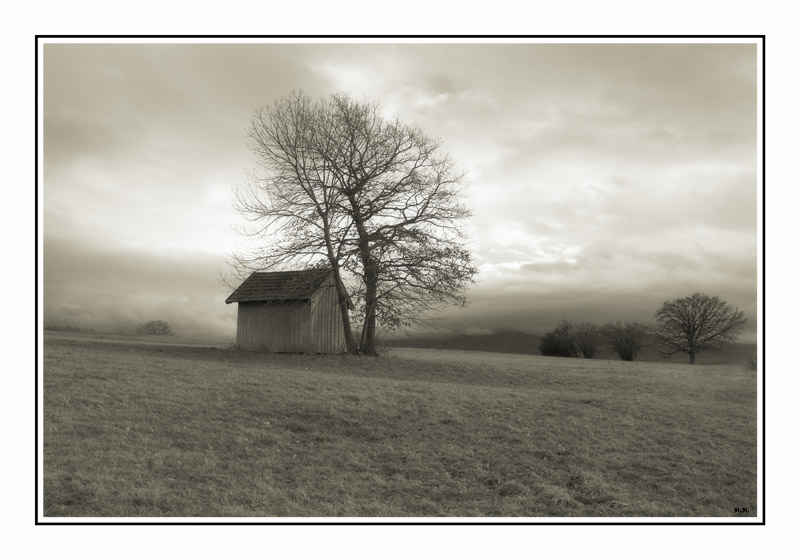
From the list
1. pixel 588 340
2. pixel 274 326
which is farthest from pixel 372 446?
pixel 588 340

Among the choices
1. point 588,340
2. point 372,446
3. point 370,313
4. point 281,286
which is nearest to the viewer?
point 372,446

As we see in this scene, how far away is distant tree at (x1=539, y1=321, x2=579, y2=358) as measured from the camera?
5669 cm

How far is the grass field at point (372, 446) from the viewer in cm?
951

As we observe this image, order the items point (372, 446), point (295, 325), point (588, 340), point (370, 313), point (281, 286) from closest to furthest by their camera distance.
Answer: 1. point (372, 446)
2. point (370, 313)
3. point (295, 325)
4. point (281, 286)
5. point (588, 340)

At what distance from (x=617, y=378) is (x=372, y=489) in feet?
64.8

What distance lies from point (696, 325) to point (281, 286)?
156 feet

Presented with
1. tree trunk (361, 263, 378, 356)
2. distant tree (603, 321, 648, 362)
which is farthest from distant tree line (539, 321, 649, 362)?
tree trunk (361, 263, 378, 356)

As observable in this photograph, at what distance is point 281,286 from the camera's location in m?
32.4

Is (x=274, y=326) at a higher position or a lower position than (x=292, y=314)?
lower

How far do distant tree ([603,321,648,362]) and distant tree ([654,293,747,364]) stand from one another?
2.31m

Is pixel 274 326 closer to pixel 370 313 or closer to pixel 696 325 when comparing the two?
pixel 370 313

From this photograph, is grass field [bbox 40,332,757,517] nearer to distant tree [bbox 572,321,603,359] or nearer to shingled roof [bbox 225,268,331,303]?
shingled roof [bbox 225,268,331,303]

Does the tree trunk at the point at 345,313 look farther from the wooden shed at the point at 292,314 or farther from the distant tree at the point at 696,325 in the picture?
the distant tree at the point at 696,325
